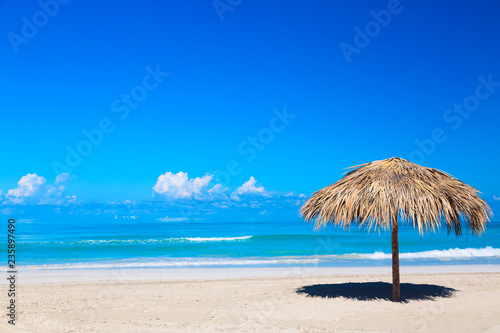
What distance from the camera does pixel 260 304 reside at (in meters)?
8.97

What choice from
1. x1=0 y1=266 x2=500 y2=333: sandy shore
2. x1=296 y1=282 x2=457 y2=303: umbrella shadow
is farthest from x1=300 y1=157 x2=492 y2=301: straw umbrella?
x1=0 y1=266 x2=500 y2=333: sandy shore

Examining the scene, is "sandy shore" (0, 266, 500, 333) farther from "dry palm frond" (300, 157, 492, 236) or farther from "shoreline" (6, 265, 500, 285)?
"dry palm frond" (300, 157, 492, 236)

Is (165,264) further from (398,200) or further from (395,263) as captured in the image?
(398,200)

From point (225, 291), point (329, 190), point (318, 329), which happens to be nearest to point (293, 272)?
point (225, 291)

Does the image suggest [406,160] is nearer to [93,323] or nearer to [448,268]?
[93,323]

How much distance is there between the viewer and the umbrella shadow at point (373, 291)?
944 cm

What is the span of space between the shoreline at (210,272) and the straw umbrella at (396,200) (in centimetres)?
536

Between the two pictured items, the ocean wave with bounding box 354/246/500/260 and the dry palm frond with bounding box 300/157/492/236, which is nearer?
the dry palm frond with bounding box 300/157/492/236

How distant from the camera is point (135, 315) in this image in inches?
320

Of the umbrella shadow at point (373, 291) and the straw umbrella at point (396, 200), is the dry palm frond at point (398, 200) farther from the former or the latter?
the umbrella shadow at point (373, 291)

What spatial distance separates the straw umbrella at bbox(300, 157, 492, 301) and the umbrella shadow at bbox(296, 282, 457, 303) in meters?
0.69

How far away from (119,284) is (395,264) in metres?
7.52

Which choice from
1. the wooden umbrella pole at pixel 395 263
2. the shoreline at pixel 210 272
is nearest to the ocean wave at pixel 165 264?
the shoreline at pixel 210 272

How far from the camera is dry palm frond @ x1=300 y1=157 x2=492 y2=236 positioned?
309 inches
